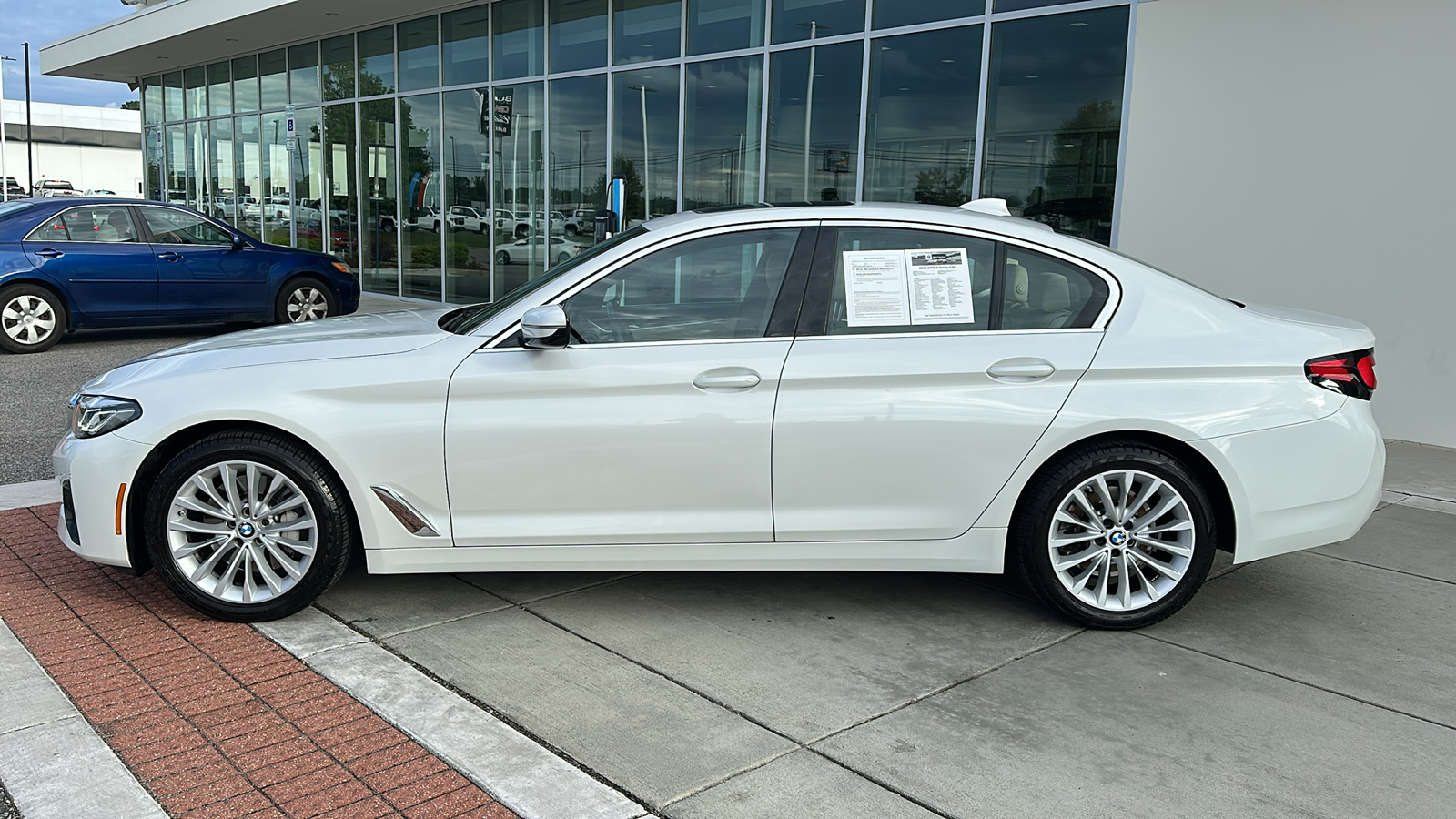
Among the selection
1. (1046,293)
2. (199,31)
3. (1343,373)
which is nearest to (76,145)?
(199,31)

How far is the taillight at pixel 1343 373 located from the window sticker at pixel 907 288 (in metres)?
1.28

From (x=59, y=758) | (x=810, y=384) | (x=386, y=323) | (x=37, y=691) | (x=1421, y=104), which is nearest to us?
(x=59, y=758)

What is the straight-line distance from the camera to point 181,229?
40.9 ft

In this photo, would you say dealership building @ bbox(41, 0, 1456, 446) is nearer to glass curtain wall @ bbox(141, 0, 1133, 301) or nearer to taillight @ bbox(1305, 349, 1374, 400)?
glass curtain wall @ bbox(141, 0, 1133, 301)

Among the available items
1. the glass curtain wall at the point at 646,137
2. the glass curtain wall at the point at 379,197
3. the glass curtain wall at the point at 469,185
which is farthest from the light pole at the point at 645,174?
the glass curtain wall at the point at 379,197

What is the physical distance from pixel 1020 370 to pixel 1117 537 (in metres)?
0.74

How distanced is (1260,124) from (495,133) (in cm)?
1024

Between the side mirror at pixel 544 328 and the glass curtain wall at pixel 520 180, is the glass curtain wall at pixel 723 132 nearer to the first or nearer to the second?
the glass curtain wall at pixel 520 180

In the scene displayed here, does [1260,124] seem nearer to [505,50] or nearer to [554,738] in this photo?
[554,738]

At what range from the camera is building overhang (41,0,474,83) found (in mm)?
16297

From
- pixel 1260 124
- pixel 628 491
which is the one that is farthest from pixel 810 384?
pixel 1260 124

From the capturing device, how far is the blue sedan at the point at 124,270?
11.5 m

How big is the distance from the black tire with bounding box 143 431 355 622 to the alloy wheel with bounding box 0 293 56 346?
8.87 meters

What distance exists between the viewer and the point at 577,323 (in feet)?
14.1
